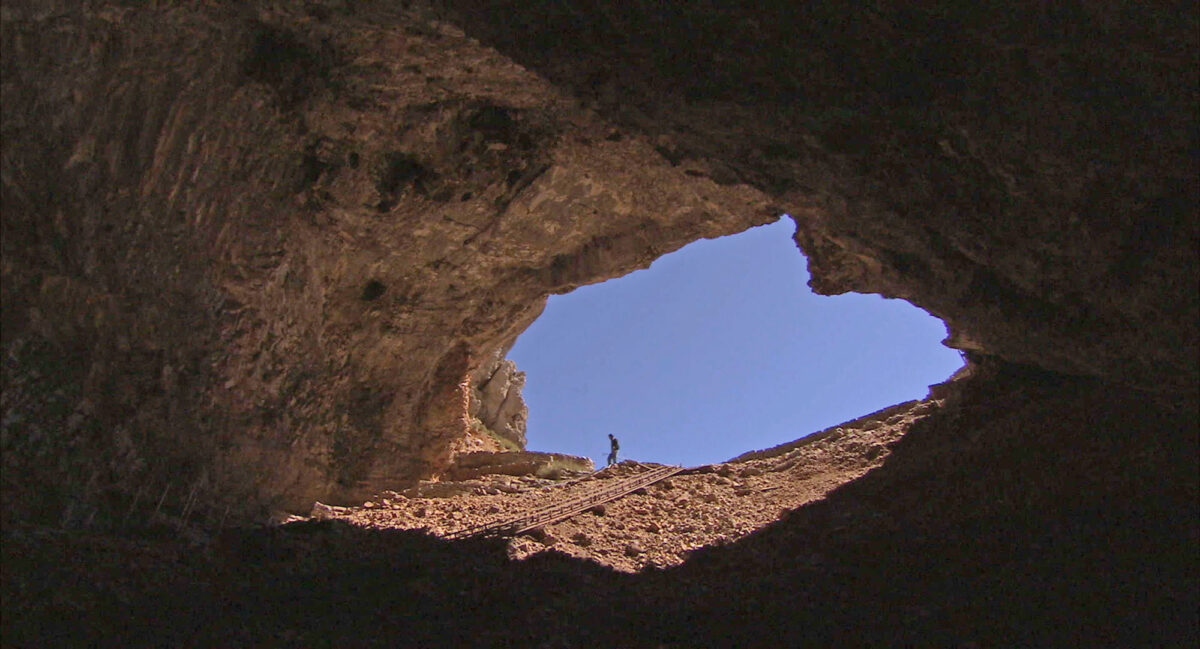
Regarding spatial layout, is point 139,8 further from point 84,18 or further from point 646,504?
point 646,504

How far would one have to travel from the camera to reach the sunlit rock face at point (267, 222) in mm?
7766

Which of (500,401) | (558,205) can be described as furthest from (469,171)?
(500,401)

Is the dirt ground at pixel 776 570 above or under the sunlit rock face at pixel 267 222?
under

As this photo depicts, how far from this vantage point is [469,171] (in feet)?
38.1

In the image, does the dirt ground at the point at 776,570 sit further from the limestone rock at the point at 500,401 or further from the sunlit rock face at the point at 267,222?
the limestone rock at the point at 500,401

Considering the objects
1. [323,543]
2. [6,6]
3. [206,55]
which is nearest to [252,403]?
[323,543]

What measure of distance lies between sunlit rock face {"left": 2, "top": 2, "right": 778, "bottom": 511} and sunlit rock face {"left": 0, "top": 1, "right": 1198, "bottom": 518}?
39mm

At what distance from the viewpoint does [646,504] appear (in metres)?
14.0

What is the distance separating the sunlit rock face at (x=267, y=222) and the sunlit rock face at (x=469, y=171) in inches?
1.5

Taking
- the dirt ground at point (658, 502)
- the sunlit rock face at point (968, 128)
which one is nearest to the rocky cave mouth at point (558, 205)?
the sunlit rock face at point (968, 128)

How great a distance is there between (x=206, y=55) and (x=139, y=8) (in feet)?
2.79

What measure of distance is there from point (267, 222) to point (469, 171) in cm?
298

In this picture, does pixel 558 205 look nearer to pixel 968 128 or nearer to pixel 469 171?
pixel 469 171

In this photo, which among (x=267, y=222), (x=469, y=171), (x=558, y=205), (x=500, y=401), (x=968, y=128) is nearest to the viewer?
(x=968, y=128)
